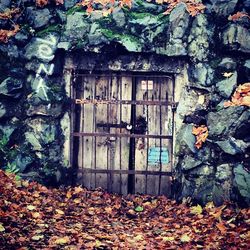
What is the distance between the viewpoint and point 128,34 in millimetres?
5324

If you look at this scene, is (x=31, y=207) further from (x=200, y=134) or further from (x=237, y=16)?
(x=237, y=16)

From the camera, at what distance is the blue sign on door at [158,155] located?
5539 millimetres

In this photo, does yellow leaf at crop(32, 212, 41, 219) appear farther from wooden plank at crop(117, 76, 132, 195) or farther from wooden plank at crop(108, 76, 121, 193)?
wooden plank at crop(117, 76, 132, 195)

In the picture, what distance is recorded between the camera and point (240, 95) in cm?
488

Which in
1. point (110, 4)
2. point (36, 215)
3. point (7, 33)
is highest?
point (110, 4)

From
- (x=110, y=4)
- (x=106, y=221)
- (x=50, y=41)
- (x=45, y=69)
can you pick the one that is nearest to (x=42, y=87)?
(x=45, y=69)

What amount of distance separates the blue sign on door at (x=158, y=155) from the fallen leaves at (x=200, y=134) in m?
0.70

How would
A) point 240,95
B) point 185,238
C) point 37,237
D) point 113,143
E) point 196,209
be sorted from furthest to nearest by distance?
point 113,143 < point 240,95 < point 196,209 < point 185,238 < point 37,237

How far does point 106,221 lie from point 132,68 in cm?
263

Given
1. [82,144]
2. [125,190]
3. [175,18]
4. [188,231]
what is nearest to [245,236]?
[188,231]

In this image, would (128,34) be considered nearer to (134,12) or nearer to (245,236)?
(134,12)

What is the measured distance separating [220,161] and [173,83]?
1.59 m

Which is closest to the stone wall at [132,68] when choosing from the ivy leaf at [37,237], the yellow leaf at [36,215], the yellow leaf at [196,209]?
the yellow leaf at [196,209]

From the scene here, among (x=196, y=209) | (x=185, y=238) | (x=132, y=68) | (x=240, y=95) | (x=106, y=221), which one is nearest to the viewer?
(x=185, y=238)
